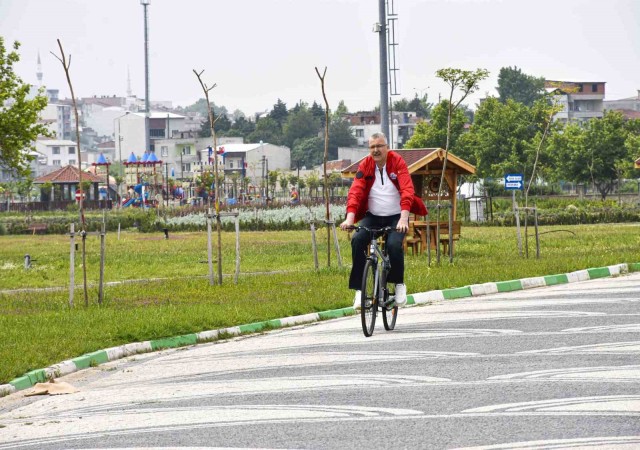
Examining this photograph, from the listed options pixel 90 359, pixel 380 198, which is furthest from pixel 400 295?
pixel 90 359

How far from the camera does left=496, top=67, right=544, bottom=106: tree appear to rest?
187 m

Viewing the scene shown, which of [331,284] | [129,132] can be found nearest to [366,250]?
[331,284]

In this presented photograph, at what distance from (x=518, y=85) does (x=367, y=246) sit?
584ft

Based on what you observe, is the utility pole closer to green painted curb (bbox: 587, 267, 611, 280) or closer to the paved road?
green painted curb (bbox: 587, 267, 611, 280)

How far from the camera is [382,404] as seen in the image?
29.6ft

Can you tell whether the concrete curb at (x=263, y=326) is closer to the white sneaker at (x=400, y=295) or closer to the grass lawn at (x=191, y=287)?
the grass lawn at (x=191, y=287)

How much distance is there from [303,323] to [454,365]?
19.3 ft

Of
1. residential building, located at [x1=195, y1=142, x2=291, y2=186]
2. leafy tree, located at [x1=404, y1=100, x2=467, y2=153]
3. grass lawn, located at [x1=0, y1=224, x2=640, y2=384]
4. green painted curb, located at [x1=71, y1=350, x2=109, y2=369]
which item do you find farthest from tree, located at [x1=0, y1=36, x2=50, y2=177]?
residential building, located at [x1=195, y1=142, x2=291, y2=186]

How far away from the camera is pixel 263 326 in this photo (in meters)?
16.1

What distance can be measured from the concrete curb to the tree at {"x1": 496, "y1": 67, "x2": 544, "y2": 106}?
165772 millimetres

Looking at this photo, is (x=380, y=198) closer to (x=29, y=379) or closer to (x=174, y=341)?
(x=174, y=341)

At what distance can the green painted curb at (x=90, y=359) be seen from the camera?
13129mm

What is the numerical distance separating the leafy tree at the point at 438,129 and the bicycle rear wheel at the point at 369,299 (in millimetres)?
75527

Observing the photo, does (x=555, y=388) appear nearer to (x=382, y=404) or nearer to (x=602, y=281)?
(x=382, y=404)
